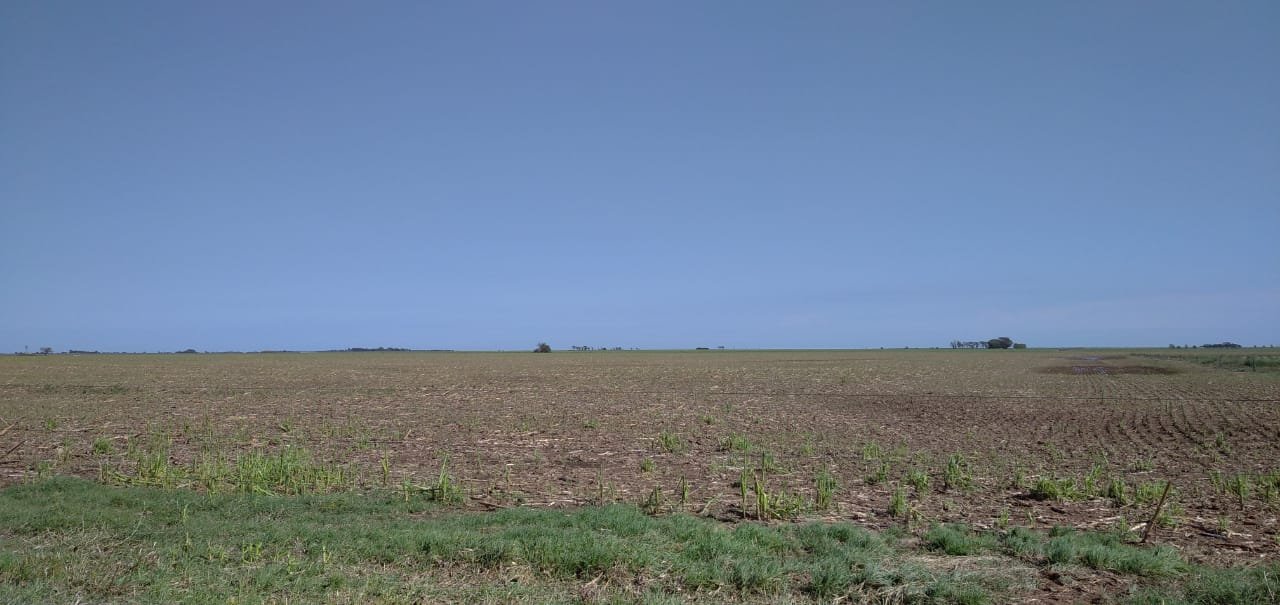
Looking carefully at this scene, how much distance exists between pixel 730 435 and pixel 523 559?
37.3ft

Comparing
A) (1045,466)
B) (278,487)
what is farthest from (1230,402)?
(278,487)

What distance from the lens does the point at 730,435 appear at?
1811 centimetres

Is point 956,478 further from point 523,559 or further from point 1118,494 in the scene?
point 523,559

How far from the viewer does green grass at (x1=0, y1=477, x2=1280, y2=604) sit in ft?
20.9

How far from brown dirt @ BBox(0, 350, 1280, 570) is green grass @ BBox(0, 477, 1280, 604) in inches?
47.8

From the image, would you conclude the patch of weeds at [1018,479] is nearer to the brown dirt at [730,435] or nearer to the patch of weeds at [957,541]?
the brown dirt at [730,435]

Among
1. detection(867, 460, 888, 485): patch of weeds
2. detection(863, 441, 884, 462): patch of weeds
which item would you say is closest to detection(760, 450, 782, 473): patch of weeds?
detection(867, 460, 888, 485): patch of weeds

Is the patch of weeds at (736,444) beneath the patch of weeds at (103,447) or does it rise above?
beneath

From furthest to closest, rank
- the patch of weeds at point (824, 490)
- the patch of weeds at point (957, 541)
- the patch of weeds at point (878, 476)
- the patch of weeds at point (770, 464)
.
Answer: the patch of weeds at point (770, 464) < the patch of weeds at point (878, 476) < the patch of weeds at point (824, 490) < the patch of weeds at point (957, 541)

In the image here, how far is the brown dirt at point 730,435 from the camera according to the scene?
1024 cm

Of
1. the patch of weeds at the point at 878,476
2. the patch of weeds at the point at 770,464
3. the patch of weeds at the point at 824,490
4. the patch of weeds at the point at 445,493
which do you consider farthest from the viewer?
the patch of weeds at the point at 770,464

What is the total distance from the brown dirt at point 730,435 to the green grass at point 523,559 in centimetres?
121

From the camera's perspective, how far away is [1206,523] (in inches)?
355

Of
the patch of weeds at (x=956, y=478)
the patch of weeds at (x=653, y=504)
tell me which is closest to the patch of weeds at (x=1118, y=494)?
the patch of weeds at (x=956, y=478)
